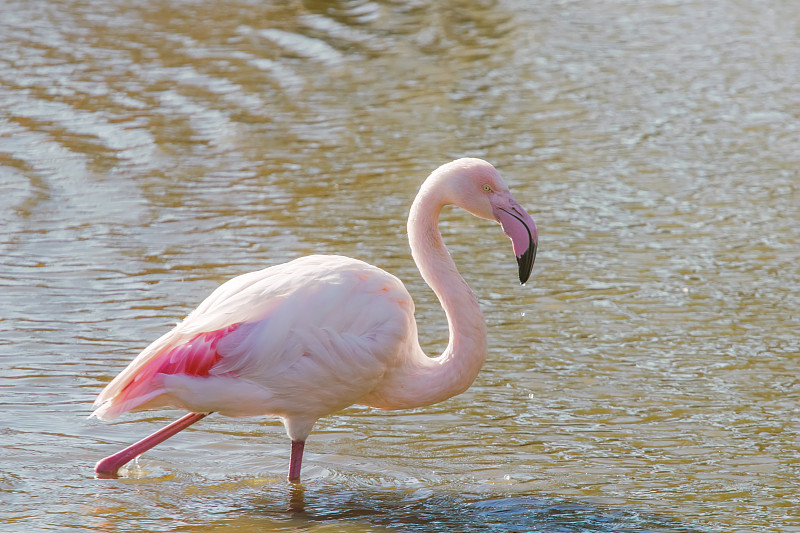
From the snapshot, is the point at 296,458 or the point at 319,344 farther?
the point at 296,458

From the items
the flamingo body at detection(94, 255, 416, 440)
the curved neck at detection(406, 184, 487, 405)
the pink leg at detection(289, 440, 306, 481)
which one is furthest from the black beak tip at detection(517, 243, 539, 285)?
the pink leg at detection(289, 440, 306, 481)

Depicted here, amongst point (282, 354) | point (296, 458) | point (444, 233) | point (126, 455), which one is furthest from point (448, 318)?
point (444, 233)

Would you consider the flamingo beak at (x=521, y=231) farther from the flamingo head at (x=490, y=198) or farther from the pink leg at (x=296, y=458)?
the pink leg at (x=296, y=458)

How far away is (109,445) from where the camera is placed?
5.81 meters

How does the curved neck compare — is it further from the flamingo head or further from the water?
the water

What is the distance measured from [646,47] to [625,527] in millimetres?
9868

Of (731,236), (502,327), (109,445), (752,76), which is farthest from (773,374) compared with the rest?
(752,76)

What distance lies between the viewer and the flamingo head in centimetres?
534

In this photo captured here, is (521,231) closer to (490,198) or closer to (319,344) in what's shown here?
(490,198)

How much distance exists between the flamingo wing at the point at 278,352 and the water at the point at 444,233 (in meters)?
0.47

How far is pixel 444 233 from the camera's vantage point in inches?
345

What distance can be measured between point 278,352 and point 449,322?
80cm

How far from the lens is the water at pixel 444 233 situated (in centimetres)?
538

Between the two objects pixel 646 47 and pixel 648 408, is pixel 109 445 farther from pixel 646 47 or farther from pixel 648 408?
pixel 646 47
